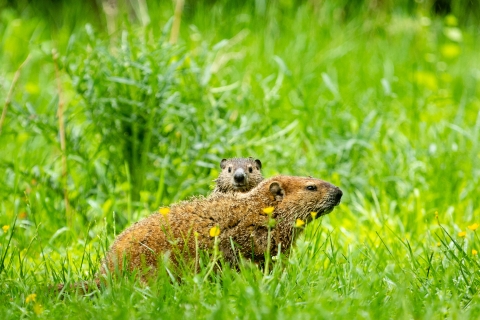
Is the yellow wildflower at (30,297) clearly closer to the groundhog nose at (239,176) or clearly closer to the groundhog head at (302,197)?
the groundhog head at (302,197)

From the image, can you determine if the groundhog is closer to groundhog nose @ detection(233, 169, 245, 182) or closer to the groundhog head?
groundhog nose @ detection(233, 169, 245, 182)

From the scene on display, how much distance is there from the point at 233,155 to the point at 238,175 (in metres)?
0.77

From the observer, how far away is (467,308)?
367cm

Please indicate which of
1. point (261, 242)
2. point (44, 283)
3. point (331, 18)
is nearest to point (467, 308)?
point (261, 242)

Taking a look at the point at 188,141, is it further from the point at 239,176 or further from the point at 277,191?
the point at 277,191

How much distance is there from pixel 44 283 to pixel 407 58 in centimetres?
610

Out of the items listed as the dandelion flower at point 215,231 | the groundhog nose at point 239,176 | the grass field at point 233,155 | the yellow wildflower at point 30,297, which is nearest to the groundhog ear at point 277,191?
the grass field at point 233,155

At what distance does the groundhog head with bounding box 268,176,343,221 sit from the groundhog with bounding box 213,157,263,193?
956mm

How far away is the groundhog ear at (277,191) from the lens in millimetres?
4539

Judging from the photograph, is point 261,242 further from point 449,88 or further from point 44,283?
point 449,88

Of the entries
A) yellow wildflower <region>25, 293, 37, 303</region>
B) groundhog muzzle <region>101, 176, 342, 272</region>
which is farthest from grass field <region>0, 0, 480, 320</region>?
groundhog muzzle <region>101, 176, 342, 272</region>

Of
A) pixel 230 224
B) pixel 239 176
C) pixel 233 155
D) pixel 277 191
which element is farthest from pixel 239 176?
pixel 230 224

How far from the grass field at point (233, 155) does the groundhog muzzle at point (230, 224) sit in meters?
0.16

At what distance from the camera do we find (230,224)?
433cm
